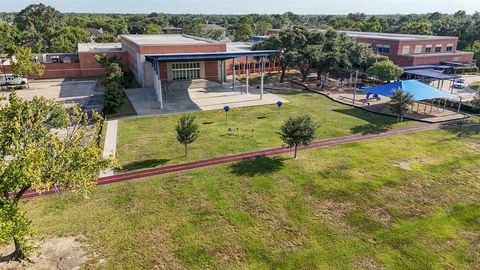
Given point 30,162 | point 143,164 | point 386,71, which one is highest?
point 30,162

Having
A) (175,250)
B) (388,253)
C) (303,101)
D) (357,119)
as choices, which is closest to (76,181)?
(175,250)

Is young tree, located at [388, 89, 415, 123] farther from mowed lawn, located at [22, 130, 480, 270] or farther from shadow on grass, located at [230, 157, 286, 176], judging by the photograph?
shadow on grass, located at [230, 157, 286, 176]

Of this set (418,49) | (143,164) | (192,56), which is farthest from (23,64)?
(418,49)

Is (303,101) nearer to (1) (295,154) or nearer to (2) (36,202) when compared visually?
(1) (295,154)

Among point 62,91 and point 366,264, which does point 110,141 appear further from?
point 62,91

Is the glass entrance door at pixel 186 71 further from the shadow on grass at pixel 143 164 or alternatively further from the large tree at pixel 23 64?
the shadow on grass at pixel 143 164

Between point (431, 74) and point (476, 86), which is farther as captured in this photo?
point (476, 86)

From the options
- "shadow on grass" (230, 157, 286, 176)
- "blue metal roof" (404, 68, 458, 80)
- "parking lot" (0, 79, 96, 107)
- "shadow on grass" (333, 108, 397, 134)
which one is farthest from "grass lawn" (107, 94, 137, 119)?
"blue metal roof" (404, 68, 458, 80)
